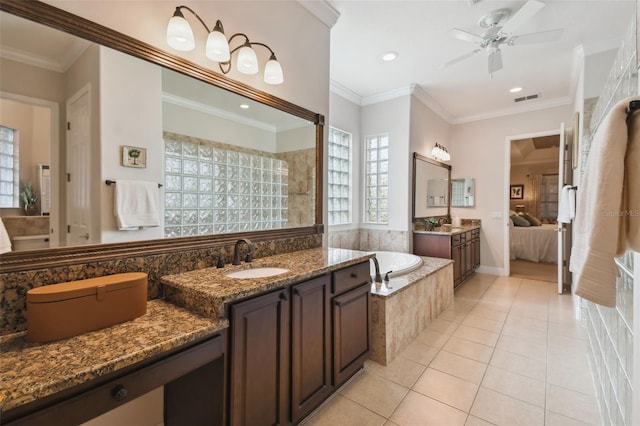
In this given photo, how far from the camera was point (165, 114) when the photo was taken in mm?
1479

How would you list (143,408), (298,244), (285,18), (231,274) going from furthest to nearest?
(298,244), (285,18), (231,274), (143,408)

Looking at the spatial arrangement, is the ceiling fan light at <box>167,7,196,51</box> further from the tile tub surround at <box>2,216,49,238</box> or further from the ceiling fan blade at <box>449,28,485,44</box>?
the ceiling fan blade at <box>449,28,485,44</box>

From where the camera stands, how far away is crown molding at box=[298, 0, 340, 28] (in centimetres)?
226

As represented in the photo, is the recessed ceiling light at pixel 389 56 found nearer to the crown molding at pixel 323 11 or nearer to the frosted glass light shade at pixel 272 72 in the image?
the crown molding at pixel 323 11

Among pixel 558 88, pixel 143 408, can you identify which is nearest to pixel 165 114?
pixel 143 408

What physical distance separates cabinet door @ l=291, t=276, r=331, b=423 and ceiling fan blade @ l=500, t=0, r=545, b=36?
8.17ft

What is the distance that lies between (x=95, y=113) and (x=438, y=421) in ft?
7.90

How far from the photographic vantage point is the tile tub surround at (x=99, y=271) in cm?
100

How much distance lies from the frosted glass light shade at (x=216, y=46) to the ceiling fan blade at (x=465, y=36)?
1.97 metres

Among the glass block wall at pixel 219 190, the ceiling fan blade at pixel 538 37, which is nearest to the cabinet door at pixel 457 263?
the ceiling fan blade at pixel 538 37

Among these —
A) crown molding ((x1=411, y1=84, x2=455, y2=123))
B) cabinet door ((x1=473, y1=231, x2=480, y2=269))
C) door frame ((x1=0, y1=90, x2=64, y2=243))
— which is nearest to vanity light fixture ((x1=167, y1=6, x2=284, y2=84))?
door frame ((x1=0, y1=90, x2=64, y2=243))

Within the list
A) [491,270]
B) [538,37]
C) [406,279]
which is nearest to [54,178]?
[406,279]

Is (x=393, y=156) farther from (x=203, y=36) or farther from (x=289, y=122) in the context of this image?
(x=203, y=36)

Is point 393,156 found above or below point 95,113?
above
